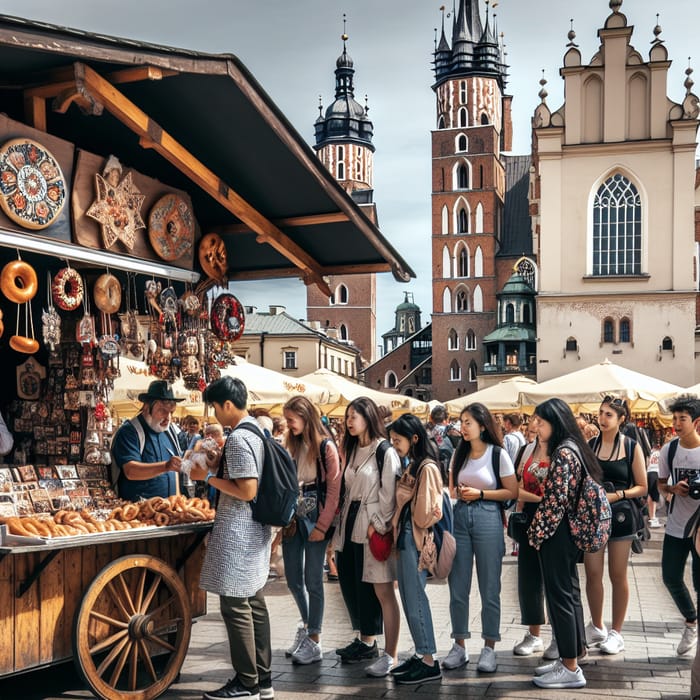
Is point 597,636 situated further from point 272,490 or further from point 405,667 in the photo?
point 272,490

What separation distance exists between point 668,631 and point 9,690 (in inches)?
195

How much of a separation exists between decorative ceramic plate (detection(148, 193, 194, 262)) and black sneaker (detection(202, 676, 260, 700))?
3.23 metres

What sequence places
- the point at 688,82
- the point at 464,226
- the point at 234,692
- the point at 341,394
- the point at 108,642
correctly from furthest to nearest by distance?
the point at 464,226 → the point at 688,82 → the point at 341,394 → the point at 234,692 → the point at 108,642

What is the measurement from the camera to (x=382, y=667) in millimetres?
6133

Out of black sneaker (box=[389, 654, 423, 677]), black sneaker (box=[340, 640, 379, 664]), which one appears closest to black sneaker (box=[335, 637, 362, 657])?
black sneaker (box=[340, 640, 379, 664])

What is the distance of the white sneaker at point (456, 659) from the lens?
6305 millimetres

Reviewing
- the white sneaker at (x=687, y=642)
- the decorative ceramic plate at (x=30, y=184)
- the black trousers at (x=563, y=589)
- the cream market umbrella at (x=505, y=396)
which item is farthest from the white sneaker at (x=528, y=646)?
the cream market umbrella at (x=505, y=396)

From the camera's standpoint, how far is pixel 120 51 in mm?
5480

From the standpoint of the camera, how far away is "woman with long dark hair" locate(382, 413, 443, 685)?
235 inches

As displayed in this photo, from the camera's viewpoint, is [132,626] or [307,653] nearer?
[132,626]

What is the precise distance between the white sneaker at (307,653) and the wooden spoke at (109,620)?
4.98 feet

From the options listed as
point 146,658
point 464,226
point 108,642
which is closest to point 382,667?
point 146,658

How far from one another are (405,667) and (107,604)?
195cm

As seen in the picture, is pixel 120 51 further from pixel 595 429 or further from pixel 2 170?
pixel 595 429
